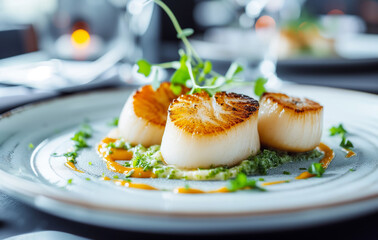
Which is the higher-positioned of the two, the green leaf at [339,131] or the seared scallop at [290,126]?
the seared scallop at [290,126]

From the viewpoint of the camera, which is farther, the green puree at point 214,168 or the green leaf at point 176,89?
the green leaf at point 176,89

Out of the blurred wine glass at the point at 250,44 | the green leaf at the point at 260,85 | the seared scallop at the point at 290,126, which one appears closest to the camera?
the seared scallop at the point at 290,126

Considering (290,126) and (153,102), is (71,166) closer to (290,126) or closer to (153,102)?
(153,102)

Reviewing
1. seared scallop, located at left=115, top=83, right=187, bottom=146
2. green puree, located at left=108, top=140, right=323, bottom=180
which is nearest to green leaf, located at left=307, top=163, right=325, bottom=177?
green puree, located at left=108, top=140, right=323, bottom=180

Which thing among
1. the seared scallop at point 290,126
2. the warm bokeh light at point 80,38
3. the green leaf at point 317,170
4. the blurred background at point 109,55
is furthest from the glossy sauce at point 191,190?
the warm bokeh light at point 80,38

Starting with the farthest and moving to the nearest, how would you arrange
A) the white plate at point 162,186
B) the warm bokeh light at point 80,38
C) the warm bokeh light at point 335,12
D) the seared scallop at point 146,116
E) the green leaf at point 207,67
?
the warm bokeh light at point 335,12 → the warm bokeh light at point 80,38 → the green leaf at point 207,67 → the seared scallop at point 146,116 → the white plate at point 162,186

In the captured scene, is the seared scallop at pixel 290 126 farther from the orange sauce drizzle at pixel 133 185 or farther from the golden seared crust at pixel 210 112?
the orange sauce drizzle at pixel 133 185

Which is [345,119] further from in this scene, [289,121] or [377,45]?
[377,45]
